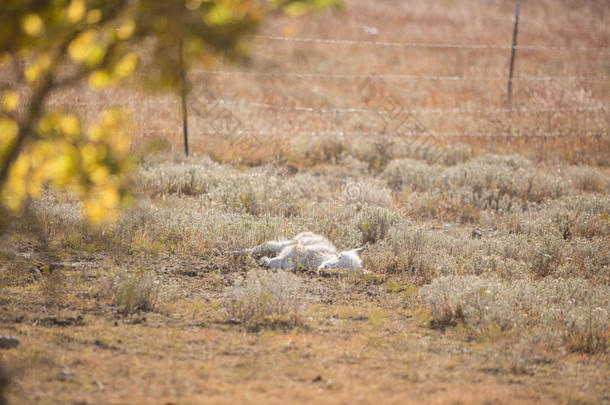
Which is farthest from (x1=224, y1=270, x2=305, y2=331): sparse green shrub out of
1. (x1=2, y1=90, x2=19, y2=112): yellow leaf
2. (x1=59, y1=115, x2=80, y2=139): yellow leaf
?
(x1=2, y1=90, x2=19, y2=112): yellow leaf

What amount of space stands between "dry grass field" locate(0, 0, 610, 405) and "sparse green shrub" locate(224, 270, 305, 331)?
0.02 m

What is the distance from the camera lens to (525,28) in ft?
75.6

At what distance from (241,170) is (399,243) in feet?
12.4

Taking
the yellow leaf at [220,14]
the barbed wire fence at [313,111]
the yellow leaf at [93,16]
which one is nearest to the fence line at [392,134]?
the barbed wire fence at [313,111]

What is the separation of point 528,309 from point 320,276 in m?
1.83

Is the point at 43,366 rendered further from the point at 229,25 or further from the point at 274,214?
the point at 274,214

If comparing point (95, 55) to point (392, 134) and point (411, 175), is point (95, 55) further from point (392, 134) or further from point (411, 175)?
point (392, 134)

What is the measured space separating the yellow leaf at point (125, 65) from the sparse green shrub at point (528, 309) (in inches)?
114

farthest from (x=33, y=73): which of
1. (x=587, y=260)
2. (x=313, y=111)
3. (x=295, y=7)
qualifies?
(x=313, y=111)

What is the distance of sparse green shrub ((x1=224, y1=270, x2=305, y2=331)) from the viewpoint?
4.42 m

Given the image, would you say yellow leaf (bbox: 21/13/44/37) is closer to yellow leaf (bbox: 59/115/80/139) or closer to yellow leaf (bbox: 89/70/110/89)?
yellow leaf (bbox: 89/70/110/89)

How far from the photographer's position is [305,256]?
564 centimetres

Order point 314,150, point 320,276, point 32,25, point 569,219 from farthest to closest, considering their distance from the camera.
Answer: point 314,150 < point 569,219 < point 320,276 < point 32,25

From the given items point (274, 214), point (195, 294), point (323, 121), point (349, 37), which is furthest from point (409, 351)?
point (349, 37)
